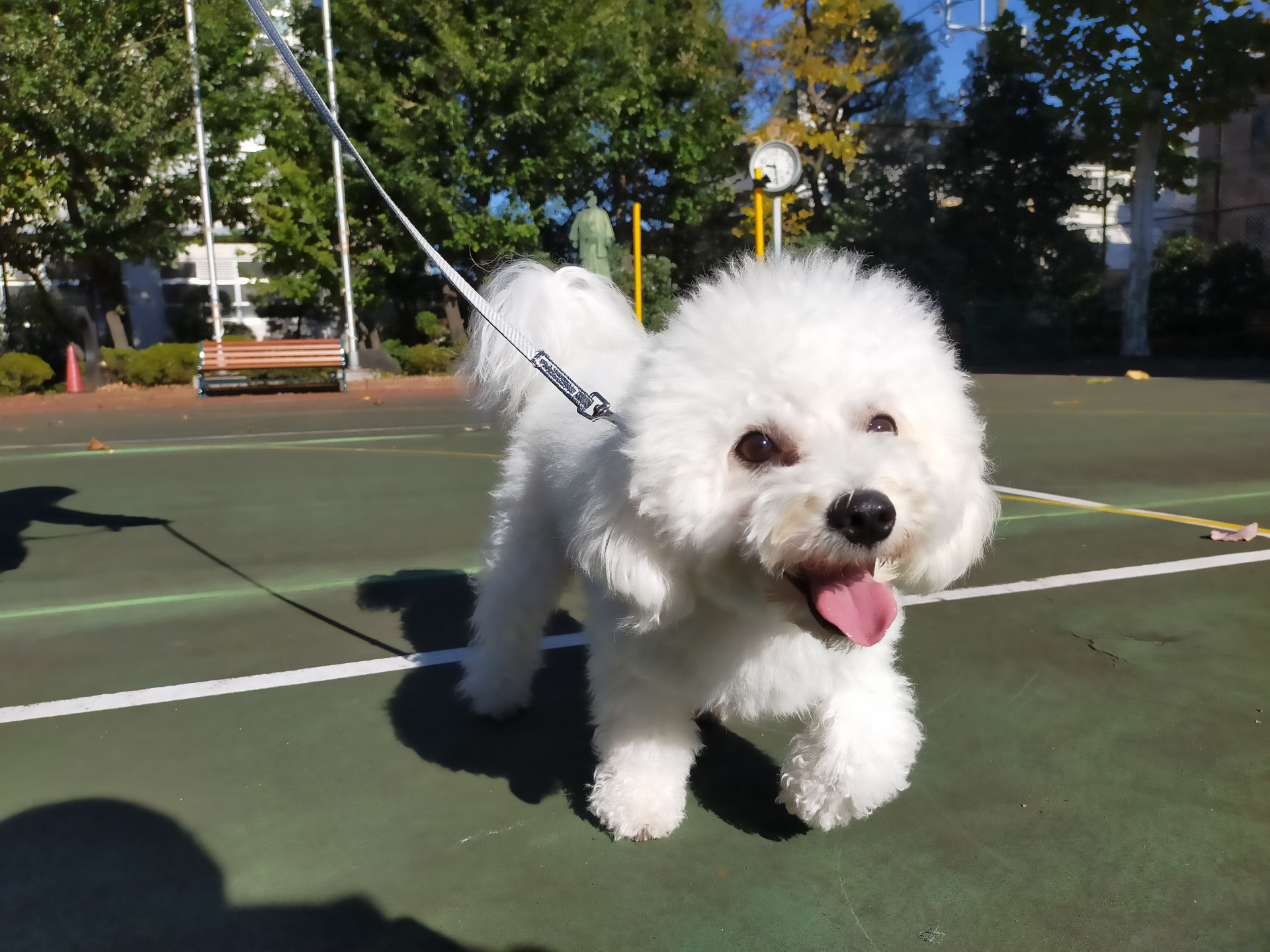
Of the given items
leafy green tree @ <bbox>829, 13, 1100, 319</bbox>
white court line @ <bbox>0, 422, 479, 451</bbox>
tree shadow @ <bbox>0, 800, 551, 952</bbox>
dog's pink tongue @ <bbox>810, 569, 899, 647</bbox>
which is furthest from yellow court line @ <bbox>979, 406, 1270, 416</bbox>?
leafy green tree @ <bbox>829, 13, 1100, 319</bbox>

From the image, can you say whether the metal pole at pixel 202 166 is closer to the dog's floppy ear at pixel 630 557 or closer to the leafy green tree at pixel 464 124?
the leafy green tree at pixel 464 124

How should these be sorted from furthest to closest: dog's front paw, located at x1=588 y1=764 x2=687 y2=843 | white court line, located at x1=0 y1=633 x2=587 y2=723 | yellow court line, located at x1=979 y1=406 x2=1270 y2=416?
yellow court line, located at x1=979 y1=406 x2=1270 y2=416, white court line, located at x1=0 y1=633 x2=587 y2=723, dog's front paw, located at x1=588 y1=764 x2=687 y2=843

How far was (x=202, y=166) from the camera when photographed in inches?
798

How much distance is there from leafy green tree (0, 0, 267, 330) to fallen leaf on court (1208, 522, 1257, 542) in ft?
67.5

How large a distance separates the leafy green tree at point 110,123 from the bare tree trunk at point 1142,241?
2148cm

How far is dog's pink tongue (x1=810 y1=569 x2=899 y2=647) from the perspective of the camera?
6.36 feet

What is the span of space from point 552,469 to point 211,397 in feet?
55.9

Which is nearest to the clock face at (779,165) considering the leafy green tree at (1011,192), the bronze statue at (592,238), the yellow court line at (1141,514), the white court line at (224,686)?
the bronze statue at (592,238)

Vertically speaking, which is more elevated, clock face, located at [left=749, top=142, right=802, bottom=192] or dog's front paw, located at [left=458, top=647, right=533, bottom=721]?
clock face, located at [left=749, top=142, right=802, bottom=192]

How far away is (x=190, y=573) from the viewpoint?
502 centimetres

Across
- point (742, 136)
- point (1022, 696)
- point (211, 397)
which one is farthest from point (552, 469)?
point (742, 136)

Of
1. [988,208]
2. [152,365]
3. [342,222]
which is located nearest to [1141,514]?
[152,365]

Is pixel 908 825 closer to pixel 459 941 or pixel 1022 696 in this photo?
pixel 1022 696

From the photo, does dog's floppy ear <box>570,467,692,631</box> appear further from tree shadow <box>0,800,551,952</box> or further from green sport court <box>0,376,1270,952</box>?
tree shadow <box>0,800,551,952</box>
